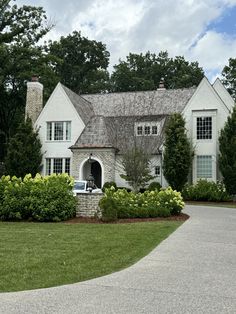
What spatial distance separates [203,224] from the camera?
51.7 ft

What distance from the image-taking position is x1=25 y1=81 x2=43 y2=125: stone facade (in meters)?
37.1

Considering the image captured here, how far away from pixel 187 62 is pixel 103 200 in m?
52.8

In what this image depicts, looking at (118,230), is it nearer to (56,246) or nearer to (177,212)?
(56,246)

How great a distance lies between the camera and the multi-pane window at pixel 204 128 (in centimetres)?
3303

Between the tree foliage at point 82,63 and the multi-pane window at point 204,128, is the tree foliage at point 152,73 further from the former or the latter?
the multi-pane window at point 204,128

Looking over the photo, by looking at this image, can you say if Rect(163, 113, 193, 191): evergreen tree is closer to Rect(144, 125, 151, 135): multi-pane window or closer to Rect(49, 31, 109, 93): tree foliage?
Rect(144, 125, 151, 135): multi-pane window

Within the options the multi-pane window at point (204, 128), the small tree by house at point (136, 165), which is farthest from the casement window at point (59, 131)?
the multi-pane window at point (204, 128)

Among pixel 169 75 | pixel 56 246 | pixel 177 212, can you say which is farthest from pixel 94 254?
pixel 169 75

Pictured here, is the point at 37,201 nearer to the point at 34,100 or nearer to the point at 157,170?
the point at 157,170

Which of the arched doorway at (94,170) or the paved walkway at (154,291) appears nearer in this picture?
the paved walkway at (154,291)

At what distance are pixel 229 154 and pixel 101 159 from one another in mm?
9388

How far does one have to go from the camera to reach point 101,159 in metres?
33.2

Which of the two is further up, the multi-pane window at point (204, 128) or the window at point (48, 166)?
the multi-pane window at point (204, 128)

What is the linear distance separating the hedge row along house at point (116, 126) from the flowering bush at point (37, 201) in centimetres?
A: 1485
